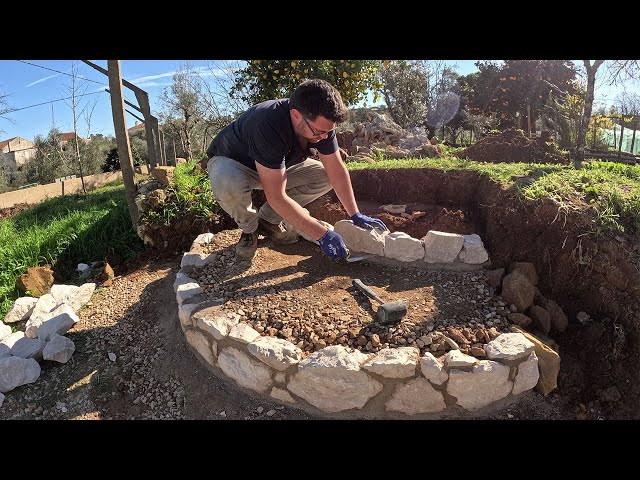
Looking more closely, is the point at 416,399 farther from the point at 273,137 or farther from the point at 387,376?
the point at 273,137

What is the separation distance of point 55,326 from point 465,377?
9.45ft

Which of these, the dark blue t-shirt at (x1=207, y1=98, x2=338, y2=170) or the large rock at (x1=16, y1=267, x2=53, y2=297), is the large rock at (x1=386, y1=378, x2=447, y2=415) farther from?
the large rock at (x1=16, y1=267, x2=53, y2=297)

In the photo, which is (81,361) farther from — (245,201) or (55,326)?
(245,201)

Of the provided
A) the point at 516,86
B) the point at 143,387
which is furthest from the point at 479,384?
the point at 516,86

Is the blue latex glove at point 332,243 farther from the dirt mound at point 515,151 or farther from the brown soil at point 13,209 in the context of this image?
the brown soil at point 13,209

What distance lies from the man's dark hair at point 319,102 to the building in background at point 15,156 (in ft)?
48.0

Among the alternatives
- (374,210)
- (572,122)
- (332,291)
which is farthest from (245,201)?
(572,122)

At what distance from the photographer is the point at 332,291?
2916 mm

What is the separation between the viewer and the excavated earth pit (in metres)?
2.48

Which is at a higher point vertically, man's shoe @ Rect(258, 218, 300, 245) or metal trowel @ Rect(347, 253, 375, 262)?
man's shoe @ Rect(258, 218, 300, 245)

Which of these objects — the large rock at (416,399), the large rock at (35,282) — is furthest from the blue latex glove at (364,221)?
the large rock at (35,282)

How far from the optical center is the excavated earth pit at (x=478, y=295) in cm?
248

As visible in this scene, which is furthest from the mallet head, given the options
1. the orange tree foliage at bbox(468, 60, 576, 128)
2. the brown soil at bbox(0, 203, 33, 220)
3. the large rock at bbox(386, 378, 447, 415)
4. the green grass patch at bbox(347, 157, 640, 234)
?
the orange tree foliage at bbox(468, 60, 576, 128)

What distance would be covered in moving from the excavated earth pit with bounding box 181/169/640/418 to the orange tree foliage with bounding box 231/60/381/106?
369 centimetres
